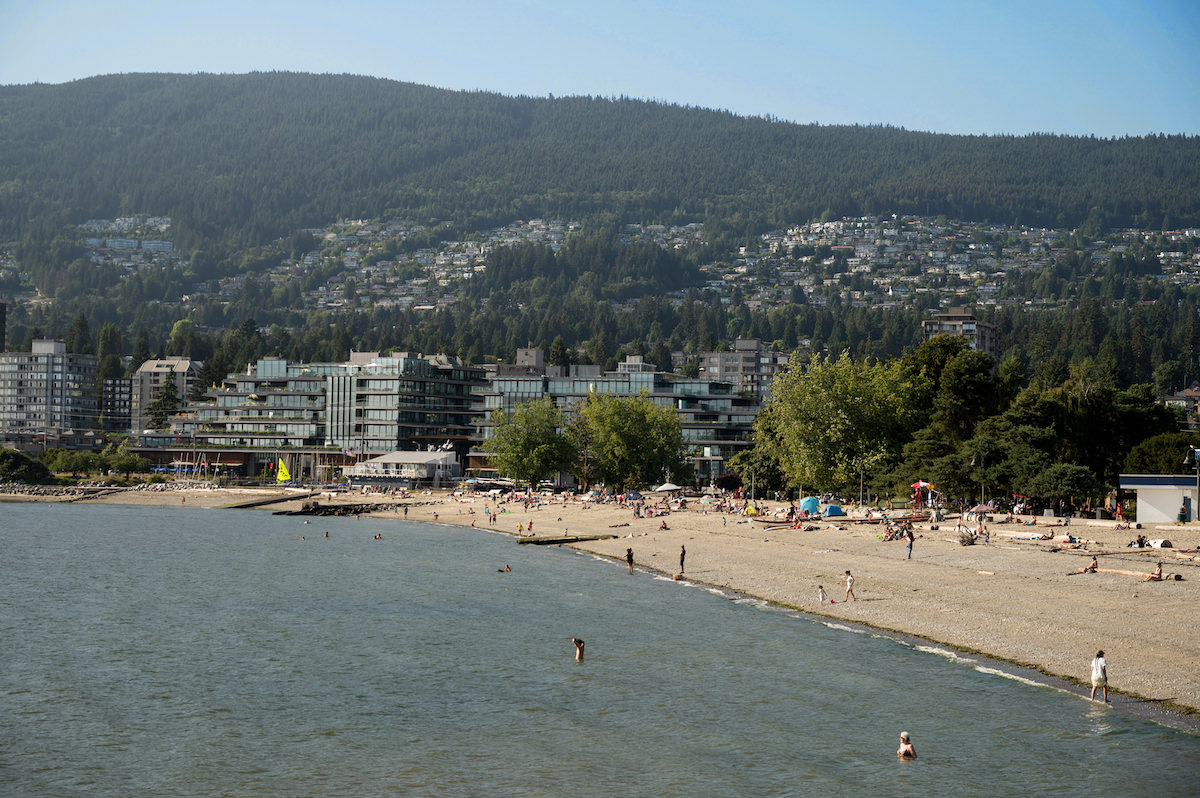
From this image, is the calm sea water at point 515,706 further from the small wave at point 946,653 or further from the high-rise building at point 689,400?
the high-rise building at point 689,400

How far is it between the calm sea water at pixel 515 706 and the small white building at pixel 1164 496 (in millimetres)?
34626

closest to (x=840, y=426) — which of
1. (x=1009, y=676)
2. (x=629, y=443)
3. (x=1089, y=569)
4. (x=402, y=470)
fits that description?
(x=1089, y=569)

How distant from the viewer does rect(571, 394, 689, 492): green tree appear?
12731cm

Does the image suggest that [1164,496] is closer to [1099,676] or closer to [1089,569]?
[1089,569]

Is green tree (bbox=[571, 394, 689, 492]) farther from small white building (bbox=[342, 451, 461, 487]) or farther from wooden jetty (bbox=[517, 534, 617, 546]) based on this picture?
wooden jetty (bbox=[517, 534, 617, 546])

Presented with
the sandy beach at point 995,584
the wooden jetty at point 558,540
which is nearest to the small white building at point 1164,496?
the sandy beach at point 995,584

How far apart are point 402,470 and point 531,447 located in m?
35.0

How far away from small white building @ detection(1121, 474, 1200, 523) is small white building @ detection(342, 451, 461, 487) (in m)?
107

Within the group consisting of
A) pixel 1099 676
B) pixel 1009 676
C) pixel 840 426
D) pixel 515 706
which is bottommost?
pixel 515 706

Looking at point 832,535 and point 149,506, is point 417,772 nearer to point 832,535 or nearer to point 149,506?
point 832,535

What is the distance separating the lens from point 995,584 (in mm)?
48812

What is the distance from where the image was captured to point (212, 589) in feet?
193

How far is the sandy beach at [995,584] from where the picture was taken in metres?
34.6

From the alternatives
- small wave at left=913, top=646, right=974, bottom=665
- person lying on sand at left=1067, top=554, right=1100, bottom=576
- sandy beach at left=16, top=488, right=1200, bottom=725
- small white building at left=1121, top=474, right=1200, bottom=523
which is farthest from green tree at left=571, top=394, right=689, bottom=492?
small wave at left=913, top=646, right=974, bottom=665
